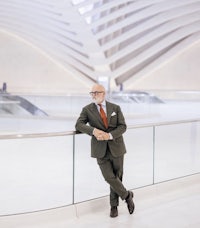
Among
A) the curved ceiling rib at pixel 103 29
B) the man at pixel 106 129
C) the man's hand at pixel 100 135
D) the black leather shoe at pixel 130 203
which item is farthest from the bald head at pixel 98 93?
the curved ceiling rib at pixel 103 29

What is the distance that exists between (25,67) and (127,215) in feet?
114

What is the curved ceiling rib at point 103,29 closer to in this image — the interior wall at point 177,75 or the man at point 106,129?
the interior wall at point 177,75

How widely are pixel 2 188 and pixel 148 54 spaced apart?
1069 inches

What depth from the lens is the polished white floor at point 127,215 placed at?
4.10 meters

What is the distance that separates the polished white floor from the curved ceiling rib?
19101 millimetres

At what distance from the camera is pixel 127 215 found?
4.39 metres

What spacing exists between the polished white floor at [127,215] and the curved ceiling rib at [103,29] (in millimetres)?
19101

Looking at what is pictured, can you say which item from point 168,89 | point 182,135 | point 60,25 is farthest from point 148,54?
point 182,135

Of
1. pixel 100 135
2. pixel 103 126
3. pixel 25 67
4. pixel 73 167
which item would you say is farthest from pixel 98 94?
pixel 25 67

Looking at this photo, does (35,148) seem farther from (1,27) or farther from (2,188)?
(1,27)

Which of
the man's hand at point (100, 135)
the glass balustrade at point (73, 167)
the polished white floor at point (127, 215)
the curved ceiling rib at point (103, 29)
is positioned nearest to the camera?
the man's hand at point (100, 135)

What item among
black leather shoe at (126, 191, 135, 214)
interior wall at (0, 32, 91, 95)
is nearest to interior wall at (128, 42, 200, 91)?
interior wall at (0, 32, 91, 95)

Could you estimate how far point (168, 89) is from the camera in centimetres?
3431

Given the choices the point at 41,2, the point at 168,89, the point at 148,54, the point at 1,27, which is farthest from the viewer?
the point at 1,27
